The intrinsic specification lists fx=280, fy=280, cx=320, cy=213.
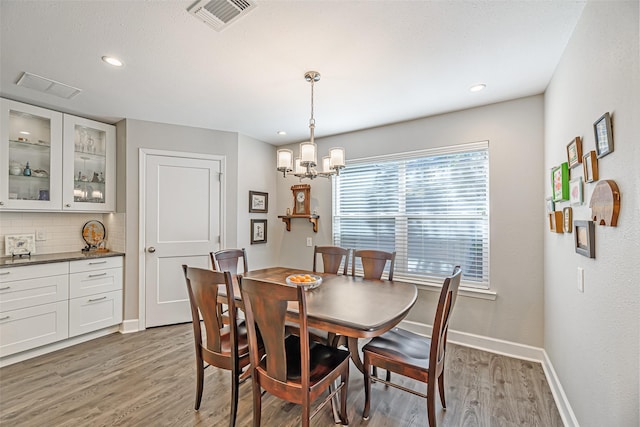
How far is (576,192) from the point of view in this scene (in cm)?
172

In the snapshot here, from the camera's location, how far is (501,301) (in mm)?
2816

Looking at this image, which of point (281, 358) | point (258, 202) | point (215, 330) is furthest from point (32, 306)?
Result: point (281, 358)

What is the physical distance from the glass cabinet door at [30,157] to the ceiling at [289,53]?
0.16 metres

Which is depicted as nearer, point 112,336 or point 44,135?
point 44,135

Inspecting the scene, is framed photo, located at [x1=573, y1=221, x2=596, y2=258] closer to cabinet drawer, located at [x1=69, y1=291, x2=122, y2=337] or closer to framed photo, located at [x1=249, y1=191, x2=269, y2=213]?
framed photo, located at [x1=249, y1=191, x2=269, y2=213]

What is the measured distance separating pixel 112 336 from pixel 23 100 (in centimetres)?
266

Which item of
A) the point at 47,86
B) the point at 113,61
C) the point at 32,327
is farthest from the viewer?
the point at 32,327

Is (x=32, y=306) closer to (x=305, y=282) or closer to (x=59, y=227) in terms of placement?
(x=59, y=227)

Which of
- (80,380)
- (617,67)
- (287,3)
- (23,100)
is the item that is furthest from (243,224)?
(617,67)

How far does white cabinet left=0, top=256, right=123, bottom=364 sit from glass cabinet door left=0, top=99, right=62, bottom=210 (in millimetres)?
711

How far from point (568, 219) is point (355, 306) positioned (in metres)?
1.54

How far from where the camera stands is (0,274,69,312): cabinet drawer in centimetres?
258

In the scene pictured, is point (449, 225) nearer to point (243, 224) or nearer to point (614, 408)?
point (614, 408)

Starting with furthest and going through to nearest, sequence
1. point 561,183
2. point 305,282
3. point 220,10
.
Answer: point 305,282 → point 561,183 → point 220,10
